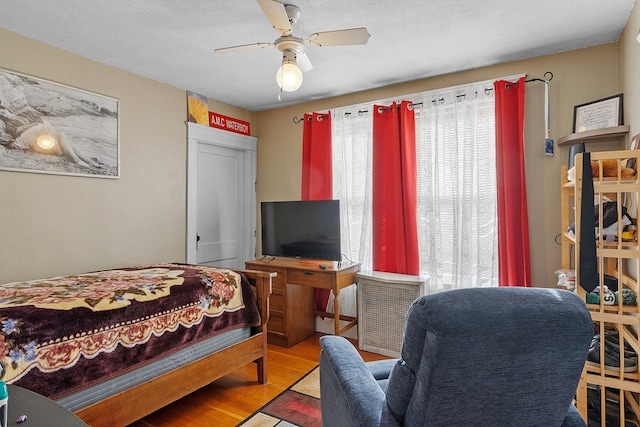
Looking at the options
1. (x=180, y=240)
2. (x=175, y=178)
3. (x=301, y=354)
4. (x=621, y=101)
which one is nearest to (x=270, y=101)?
(x=175, y=178)

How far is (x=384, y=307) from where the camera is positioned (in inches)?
125

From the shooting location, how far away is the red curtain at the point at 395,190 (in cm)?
327

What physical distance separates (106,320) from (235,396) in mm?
1106

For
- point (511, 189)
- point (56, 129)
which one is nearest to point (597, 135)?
point (511, 189)

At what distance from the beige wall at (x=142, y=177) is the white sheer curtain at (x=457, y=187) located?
248 mm

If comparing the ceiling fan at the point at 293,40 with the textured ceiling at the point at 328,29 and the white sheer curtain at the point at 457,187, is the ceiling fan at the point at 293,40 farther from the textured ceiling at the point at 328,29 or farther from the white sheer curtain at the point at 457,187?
the white sheer curtain at the point at 457,187

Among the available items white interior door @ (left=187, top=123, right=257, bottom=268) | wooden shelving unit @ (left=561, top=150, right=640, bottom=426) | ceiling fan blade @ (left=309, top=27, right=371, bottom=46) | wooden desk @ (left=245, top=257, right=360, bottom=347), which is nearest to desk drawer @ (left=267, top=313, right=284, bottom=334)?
wooden desk @ (left=245, top=257, right=360, bottom=347)

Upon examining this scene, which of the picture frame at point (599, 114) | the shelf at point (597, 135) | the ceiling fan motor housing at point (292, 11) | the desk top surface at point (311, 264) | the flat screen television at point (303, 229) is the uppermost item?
the ceiling fan motor housing at point (292, 11)

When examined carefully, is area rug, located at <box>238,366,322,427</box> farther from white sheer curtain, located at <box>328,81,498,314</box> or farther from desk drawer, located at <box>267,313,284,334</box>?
white sheer curtain, located at <box>328,81,498,314</box>

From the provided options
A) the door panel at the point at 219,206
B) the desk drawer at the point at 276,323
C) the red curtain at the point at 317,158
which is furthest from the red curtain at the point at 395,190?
the door panel at the point at 219,206

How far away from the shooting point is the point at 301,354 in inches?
126

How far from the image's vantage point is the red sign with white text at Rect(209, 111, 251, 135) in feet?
12.8

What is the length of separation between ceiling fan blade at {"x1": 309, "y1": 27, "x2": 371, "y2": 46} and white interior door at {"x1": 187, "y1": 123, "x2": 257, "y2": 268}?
1.99m

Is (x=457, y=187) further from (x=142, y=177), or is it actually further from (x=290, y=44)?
(x=142, y=177)
